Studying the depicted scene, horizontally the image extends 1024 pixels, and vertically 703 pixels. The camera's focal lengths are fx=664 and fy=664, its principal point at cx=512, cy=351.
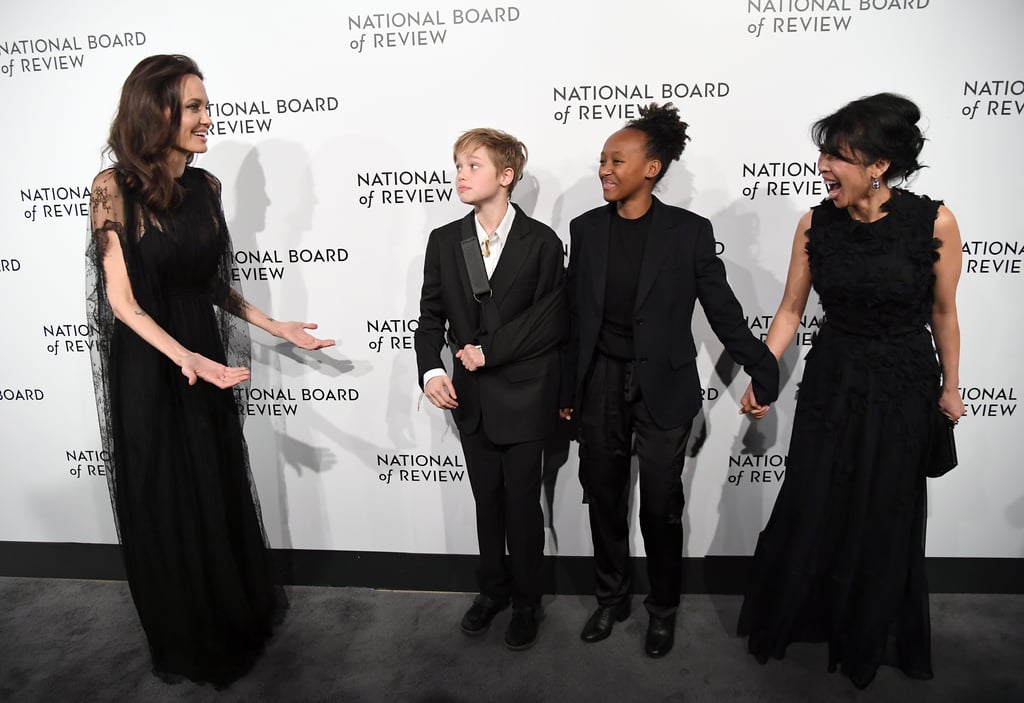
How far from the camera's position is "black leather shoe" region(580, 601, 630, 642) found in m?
2.55

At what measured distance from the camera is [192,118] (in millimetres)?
2008

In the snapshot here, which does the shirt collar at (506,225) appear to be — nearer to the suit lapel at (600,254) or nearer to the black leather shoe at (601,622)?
the suit lapel at (600,254)

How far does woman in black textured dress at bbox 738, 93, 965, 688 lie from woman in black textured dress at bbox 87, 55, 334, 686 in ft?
5.75

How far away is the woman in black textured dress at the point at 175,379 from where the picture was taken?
1.96 m

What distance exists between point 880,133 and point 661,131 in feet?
2.04

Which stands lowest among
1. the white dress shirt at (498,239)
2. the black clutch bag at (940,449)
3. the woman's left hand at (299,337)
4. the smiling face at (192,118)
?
the black clutch bag at (940,449)

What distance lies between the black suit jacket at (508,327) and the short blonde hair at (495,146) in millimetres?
159

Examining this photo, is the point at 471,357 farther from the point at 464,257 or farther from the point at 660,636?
the point at 660,636

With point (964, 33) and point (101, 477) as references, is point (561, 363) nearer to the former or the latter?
point (964, 33)

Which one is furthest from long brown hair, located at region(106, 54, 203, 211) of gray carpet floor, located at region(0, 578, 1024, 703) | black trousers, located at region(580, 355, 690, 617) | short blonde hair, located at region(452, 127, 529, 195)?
gray carpet floor, located at region(0, 578, 1024, 703)

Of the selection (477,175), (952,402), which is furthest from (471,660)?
(952,402)

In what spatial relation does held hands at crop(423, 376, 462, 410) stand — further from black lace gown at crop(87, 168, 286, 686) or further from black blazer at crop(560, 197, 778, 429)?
black lace gown at crop(87, 168, 286, 686)

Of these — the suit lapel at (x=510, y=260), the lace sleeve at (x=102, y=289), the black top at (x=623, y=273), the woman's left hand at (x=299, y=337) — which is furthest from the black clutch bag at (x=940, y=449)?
the lace sleeve at (x=102, y=289)

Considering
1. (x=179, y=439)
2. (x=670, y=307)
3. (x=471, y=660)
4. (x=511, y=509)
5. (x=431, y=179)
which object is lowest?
(x=471, y=660)
